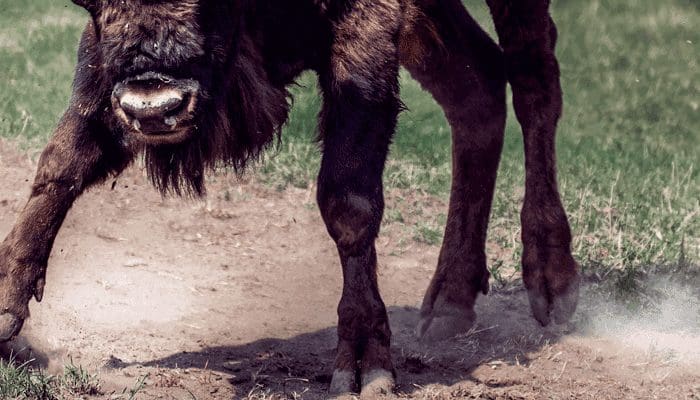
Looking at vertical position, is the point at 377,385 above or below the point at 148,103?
below

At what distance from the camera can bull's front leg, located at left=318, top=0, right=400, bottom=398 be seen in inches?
165

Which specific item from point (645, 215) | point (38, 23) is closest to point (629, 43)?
point (645, 215)

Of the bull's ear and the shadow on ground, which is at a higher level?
the bull's ear

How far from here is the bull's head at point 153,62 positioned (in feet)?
12.1

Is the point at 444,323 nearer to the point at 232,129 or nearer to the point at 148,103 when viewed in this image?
the point at 232,129

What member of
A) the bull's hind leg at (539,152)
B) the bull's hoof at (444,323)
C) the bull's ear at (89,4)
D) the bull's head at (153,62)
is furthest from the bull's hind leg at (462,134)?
the bull's ear at (89,4)

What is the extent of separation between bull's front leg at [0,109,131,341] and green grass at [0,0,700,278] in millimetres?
999

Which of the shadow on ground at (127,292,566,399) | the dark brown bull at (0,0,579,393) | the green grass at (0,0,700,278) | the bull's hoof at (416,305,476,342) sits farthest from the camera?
the green grass at (0,0,700,278)

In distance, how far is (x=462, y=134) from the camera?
18.3 feet

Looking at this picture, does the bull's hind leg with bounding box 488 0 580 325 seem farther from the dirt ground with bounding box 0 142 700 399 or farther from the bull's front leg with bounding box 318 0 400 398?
the bull's front leg with bounding box 318 0 400 398

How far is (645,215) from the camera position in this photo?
21.9 ft

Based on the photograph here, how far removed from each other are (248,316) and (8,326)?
1.31m

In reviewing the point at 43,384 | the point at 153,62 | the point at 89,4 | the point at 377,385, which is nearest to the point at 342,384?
the point at 377,385

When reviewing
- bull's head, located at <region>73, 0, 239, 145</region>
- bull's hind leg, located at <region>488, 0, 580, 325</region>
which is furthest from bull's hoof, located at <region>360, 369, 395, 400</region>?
bull's hind leg, located at <region>488, 0, 580, 325</region>
